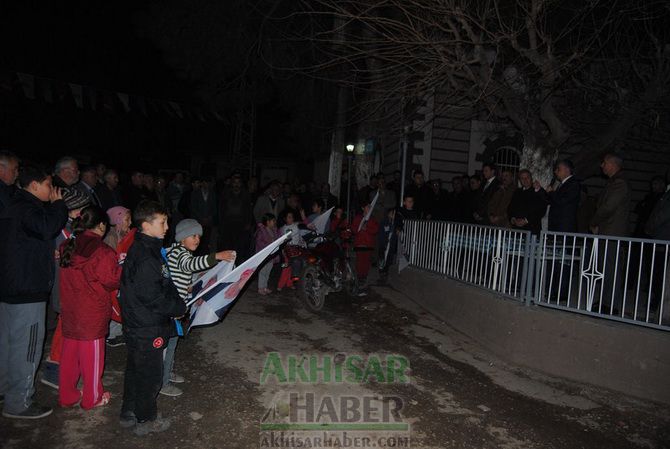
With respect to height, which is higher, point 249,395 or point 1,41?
point 1,41

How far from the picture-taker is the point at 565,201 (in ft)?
21.8

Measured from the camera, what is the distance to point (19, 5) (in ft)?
71.9

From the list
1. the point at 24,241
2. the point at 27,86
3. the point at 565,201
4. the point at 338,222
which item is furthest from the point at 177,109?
the point at 24,241

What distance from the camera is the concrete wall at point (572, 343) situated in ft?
15.4

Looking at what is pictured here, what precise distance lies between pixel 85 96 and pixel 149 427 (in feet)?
69.1

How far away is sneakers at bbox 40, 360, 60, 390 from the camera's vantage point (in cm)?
432

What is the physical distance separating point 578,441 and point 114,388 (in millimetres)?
4178

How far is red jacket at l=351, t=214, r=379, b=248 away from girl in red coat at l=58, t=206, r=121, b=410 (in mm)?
5785

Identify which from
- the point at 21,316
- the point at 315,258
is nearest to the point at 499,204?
the point at 315,258

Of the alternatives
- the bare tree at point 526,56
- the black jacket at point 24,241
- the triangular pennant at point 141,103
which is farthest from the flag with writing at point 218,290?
the triangular pennant at point 141,103

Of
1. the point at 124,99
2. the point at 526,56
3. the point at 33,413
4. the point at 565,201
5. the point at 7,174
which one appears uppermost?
the point at 124,99

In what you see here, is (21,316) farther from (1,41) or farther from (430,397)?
(1,41)

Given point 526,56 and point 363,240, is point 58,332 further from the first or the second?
point 526,56

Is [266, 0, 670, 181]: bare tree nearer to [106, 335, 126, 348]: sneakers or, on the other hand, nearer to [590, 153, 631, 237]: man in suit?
[590, 153, 631, 237]: man in suit
